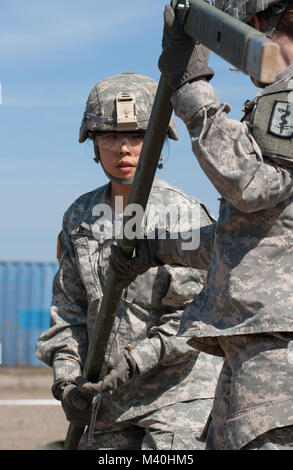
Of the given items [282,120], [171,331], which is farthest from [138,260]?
[282,120]

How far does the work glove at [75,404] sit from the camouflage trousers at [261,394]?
5.62ft

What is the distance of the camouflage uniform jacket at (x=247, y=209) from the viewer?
361cm

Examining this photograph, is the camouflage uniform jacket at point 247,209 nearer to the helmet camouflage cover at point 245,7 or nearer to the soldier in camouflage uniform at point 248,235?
the soldier in camouflage uniform at point 248,235

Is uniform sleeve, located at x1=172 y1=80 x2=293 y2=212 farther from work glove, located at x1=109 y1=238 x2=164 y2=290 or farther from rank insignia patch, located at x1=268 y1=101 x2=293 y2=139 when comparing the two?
work glove, located at x1=109 y1=238 x2=164 y2=290

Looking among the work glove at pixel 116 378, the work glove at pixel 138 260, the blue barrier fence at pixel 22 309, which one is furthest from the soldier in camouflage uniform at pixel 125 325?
the blue barrier fence at pixel 22 309

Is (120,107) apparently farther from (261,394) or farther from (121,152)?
(261,394)

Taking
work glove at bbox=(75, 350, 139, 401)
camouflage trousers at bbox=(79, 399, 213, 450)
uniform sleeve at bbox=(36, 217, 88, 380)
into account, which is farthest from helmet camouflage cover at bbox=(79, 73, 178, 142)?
camouflage trousers at bbox=(79, 399, 213, 450)

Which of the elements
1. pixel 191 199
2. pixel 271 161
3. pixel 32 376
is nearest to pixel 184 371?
pixel 191 199

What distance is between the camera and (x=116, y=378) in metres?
5.25

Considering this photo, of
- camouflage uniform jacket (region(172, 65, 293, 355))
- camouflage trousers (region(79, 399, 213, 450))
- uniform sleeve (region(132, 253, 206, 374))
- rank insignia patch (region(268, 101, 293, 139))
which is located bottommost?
camouflage trousers (region(79, 399, 213, 450))

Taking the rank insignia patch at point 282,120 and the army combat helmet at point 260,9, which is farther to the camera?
the army combat helmet at point 260,9

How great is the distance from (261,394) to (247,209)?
0.66 m

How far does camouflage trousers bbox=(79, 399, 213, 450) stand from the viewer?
5262 millimetres
